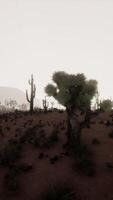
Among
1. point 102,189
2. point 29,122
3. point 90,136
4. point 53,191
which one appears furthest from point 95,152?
point 29,122

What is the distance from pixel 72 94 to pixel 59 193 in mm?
6954

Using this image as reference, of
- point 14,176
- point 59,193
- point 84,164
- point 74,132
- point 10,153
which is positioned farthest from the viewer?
point 74,132

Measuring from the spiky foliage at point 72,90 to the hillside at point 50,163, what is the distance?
2632 mm

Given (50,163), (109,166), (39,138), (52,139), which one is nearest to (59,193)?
(50,163)

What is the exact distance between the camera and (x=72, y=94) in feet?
58.3

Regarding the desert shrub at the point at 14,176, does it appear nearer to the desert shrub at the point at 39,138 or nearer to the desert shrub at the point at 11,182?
the desert shrub at the point at 11,182

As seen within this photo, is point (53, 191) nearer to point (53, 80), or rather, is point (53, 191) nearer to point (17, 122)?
point (53, 80)

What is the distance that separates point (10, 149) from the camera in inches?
680

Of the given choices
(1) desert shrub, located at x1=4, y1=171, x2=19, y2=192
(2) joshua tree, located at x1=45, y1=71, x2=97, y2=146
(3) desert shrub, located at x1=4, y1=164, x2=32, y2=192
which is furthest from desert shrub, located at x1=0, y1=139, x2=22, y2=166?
(2) joshua tree, located at x1=45, y1=71, x2=97, y2=146

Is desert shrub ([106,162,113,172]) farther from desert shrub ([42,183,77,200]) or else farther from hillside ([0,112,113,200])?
desert shrub ([42,183,77,200])

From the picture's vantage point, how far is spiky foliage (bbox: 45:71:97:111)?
17688 millimetres

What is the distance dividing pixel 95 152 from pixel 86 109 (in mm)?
3028

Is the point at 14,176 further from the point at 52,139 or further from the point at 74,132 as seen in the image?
the point at 52,139

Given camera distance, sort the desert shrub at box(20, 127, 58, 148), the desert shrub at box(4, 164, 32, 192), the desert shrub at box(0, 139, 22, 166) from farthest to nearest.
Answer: the desert shrub at box(20, 127, 58, 148)
the desert shrub at box(0, 139, 22, 166)
the desert shrub at box(4, 164, 32, 192)
